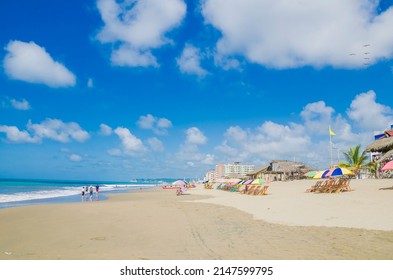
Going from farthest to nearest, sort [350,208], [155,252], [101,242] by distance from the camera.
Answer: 1. [350,208]
2. [101,242]
3. [155,252]

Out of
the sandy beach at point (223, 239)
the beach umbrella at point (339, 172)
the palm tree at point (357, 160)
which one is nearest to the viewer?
the sandy beach at point (223, 239)

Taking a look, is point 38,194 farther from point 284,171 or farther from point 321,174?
point 284,171

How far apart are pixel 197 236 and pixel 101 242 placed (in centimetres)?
244

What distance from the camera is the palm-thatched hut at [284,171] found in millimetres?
50938

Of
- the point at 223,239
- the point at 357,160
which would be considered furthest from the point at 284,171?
the point at 223,239

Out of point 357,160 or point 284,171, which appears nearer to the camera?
point 357,160

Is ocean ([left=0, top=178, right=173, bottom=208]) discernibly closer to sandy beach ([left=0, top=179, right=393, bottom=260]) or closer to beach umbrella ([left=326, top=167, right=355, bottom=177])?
sandy beach ([left=0, top=179, right=393, bottom=260])

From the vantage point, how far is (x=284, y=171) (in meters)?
50.7

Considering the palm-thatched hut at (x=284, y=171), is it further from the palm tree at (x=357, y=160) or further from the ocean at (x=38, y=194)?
the ocean at (x=38, y=194)

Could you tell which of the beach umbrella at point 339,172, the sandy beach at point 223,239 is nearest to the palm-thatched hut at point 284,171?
the beach umbrella at point 339,172
